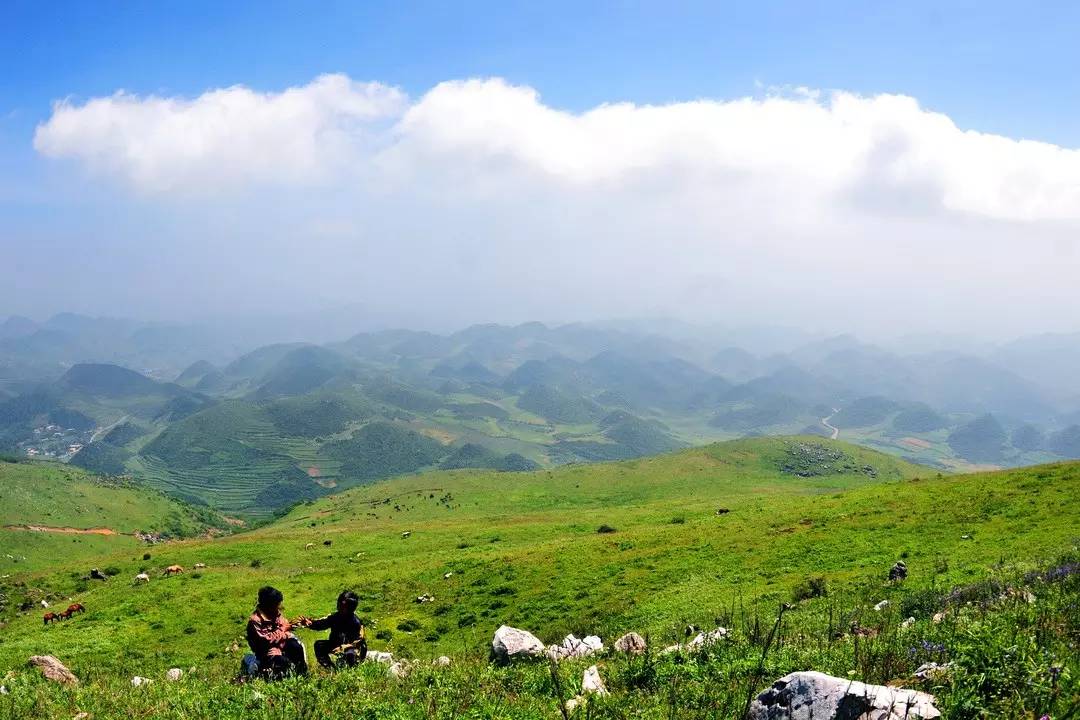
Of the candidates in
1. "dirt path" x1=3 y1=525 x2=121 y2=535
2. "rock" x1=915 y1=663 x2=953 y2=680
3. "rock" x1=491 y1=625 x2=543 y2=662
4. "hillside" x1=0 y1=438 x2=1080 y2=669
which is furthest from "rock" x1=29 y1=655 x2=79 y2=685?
"dirt path" x1=3 y1=525 x2=121 y2=535

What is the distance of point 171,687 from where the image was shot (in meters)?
14.5

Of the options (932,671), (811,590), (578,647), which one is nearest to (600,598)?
(811,590)

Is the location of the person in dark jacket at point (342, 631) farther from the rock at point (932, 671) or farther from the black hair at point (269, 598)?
the rock at point (932, 671)

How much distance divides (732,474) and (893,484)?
77210 millimetres

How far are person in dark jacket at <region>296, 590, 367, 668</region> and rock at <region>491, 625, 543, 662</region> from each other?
4.04m

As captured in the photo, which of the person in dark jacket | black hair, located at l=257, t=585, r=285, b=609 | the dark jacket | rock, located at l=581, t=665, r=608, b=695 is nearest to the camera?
rock, located at l=581, t=665, r=608, b=695

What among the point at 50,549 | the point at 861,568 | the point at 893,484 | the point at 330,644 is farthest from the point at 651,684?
the point at 50,549

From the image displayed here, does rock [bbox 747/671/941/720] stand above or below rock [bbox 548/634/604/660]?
above

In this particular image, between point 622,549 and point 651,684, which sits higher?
point 651,684

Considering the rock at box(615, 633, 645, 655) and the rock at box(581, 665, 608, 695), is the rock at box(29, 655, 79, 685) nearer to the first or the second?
the rock at box(581, 665, 608, 695)

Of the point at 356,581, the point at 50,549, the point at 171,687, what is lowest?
the point at 50,549

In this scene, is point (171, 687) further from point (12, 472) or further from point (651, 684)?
point (12, 472)

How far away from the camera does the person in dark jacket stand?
1595cm

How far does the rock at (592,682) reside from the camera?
1132cm
